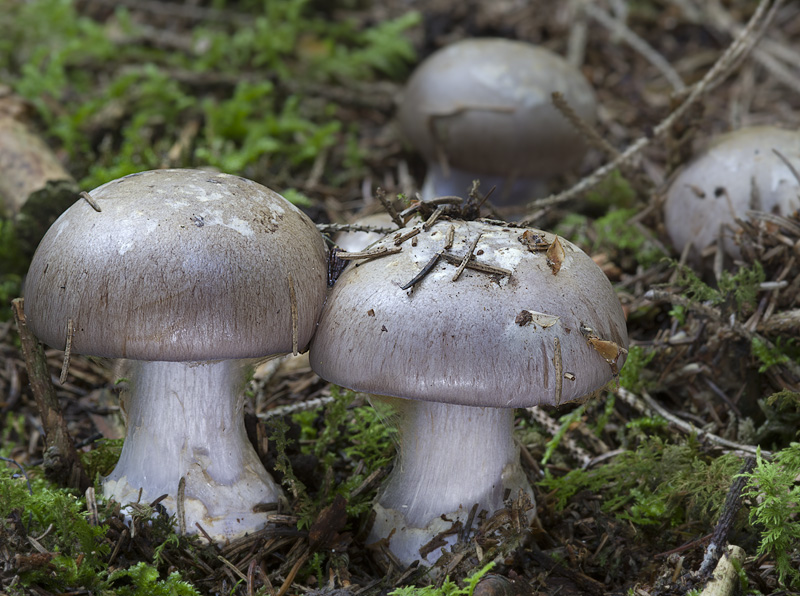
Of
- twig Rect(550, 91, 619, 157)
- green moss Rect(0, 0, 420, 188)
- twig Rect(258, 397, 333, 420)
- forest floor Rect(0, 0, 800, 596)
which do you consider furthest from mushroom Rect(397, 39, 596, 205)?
twig Rect(258, 397, 333, 420)

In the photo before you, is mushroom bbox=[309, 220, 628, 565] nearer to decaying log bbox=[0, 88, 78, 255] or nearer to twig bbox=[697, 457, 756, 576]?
twig bbox=[697, 457, 756, 576]

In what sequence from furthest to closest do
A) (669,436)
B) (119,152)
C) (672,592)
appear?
(119,152) < (669,436) < (672,592)

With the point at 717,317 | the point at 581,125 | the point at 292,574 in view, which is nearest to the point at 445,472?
the point at 292,574

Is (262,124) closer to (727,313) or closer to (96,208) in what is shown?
(96,208)

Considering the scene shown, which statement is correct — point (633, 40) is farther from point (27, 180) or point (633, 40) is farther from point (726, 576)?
point (726, 576)

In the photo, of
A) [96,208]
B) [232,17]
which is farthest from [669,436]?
[232,17]
